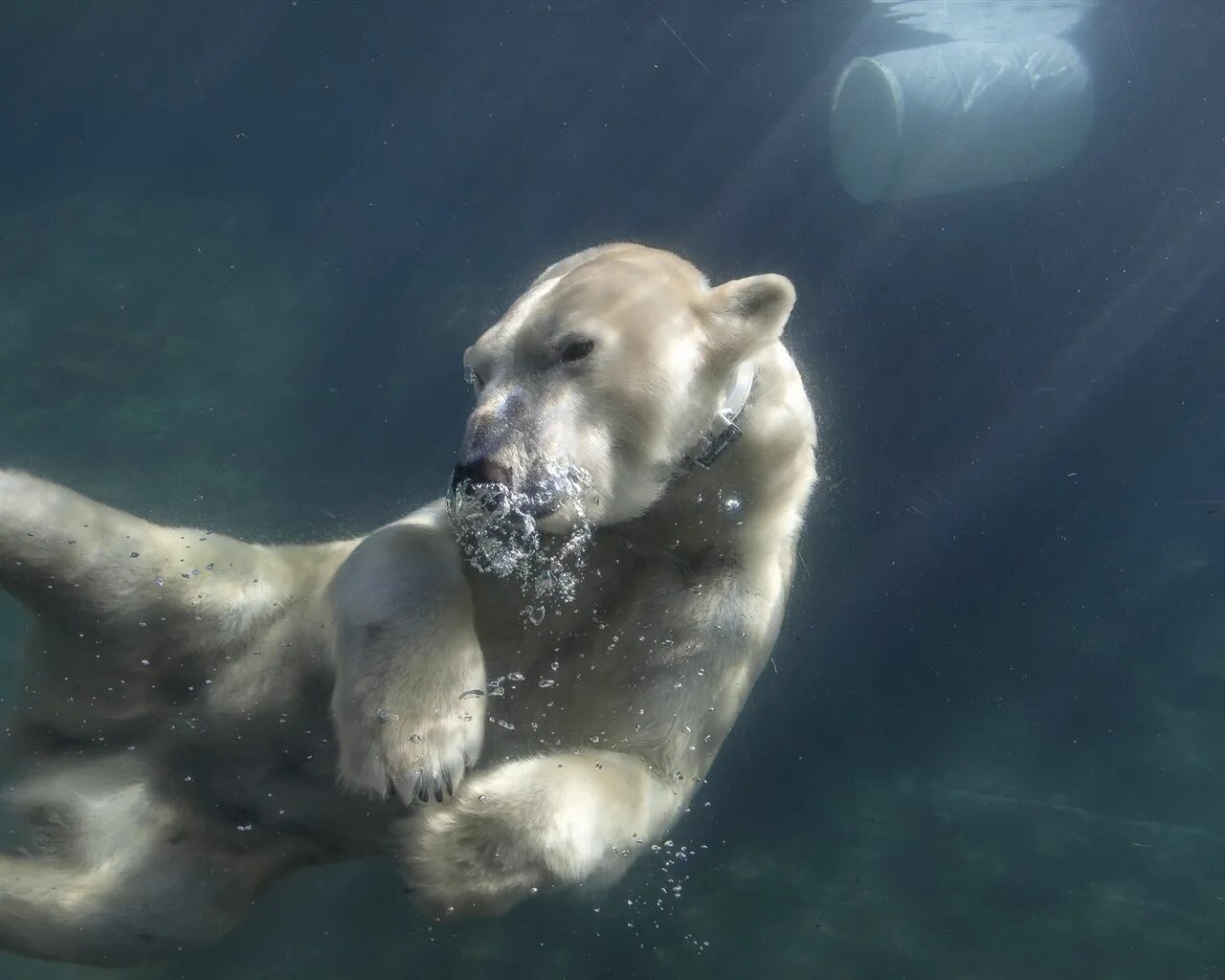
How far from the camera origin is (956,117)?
611 centimetres

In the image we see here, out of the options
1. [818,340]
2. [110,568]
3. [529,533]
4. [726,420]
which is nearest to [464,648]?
[529,533]

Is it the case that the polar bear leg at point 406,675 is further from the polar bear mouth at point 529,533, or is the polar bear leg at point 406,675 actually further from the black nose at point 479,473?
the black nose at point 479,473

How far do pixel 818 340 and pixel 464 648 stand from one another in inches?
116

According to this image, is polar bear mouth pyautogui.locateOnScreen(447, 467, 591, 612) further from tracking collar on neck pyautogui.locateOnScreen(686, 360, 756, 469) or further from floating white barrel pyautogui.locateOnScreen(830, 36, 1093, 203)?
floating white barrel pyautogui.locateOnScreen(830, 36, 1093, 203)

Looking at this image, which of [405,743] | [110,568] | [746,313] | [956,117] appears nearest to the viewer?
[405,743]

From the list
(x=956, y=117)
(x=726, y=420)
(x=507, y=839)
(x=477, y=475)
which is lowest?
(x=507, y=839)

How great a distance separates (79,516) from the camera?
217cm

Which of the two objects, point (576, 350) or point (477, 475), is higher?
point (576, 350)

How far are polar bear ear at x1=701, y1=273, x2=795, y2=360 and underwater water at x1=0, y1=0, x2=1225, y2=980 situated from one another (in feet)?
8.08

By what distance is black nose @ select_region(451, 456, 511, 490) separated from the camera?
1.66 meters

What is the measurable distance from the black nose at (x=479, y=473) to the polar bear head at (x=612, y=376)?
5 cm

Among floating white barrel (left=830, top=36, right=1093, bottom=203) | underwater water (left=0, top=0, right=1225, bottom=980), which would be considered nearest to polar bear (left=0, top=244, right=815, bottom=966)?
underwater water (left=0, top=0, right=1225, bottom=980)

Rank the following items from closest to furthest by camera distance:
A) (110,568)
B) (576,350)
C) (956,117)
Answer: (576,350) → (110,568) → (956,117)

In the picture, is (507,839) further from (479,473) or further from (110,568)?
(110,568)
